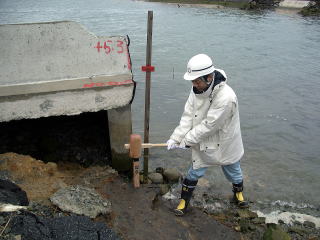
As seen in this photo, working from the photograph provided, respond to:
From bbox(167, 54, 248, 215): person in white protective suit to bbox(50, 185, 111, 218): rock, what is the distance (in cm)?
125

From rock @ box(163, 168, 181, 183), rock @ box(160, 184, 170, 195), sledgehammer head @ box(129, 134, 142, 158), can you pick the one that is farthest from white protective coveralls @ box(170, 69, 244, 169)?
rock @ box(163, 168, 181, 183)

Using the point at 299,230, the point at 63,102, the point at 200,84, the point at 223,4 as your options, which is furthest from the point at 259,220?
the point at 223,4

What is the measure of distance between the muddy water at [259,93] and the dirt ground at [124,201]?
1978 mm

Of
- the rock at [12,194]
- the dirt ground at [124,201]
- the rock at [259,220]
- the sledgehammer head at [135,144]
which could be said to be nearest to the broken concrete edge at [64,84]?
the sledgehammer head at [135,144]

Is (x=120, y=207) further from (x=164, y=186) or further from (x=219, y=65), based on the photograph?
(x=219, y=65)

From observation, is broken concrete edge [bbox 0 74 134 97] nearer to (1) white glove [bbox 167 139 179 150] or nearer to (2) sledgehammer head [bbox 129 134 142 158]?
(2) sledgehammer head [bbox 129 134 142 158]

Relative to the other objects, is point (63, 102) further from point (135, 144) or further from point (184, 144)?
point (184, 144)

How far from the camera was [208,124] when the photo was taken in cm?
414

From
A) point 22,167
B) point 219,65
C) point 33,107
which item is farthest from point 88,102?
point 219,65

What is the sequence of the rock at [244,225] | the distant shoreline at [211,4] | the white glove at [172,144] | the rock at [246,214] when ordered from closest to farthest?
1. the white glove at [172,144]
2. the rock at [244,225]
3. the rock at [246,214]
4. the distant shoreline at [211,4]

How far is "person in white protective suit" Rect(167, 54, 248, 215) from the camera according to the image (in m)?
4.00

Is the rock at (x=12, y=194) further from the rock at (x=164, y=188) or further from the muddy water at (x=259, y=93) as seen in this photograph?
the muddy water at (x=259, y=93)

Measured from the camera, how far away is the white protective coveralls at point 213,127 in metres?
4.06

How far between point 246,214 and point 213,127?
2.03 meters
